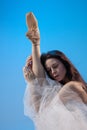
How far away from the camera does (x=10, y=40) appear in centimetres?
186

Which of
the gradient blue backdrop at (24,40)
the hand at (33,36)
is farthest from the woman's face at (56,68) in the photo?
the gradient blue backdrop at (24,40)

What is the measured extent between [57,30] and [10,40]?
0.34 metres

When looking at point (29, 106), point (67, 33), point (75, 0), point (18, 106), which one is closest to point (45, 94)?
point (29, 106)

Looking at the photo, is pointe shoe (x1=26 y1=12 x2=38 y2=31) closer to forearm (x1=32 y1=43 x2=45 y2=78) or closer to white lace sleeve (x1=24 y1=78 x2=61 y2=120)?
forearm (x1=32 y1=43 x2=45 y2=78)

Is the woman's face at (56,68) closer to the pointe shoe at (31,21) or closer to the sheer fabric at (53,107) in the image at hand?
the sheer fabric at (53,107)

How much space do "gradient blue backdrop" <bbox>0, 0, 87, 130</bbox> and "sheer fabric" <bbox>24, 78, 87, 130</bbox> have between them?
50 centimetres

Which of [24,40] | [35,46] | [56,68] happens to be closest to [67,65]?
→ [56,68]

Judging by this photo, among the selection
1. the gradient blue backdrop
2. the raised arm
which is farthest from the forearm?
the gradient blue backdrop

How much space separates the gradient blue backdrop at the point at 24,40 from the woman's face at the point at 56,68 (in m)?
0.42

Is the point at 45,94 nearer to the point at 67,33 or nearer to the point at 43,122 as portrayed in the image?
the point at 43,122

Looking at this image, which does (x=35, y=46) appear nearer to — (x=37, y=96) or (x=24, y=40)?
(x=37, y=96)

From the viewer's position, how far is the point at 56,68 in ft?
4.25

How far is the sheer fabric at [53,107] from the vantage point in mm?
1071

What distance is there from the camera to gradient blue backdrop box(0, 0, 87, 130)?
5.75ft
